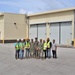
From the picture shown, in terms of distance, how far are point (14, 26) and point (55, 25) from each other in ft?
34.8

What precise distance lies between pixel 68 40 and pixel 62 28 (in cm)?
294

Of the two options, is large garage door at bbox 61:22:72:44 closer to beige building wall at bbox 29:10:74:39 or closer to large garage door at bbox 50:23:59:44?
beige building wall at bbox 29:10:74:39

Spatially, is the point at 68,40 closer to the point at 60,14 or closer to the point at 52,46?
the point at 60,14

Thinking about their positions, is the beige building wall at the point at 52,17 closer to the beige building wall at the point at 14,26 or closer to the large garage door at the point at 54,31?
the large garage door at the point at 54,31

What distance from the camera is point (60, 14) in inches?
1812

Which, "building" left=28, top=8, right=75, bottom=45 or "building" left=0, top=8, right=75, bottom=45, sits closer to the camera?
"building" left=28, top=8, right=75, bottom=45

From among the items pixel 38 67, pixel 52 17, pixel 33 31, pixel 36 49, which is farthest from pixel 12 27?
pixel 38 67

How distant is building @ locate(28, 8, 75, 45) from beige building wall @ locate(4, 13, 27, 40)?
1.86 m

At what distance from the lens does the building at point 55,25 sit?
4359 cm

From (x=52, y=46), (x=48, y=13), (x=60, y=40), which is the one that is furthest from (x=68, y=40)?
(x=52, y=46)

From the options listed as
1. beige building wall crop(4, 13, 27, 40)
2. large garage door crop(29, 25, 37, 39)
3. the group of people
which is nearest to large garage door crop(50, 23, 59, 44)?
large garage door crop(29, 25, 37, 39)

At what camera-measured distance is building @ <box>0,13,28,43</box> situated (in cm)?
5353

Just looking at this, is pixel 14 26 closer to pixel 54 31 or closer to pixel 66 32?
pixel 54 31

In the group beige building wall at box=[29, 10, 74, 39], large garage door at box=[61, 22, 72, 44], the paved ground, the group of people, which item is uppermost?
beige building wall at box=[29, 10, 74, 39]
